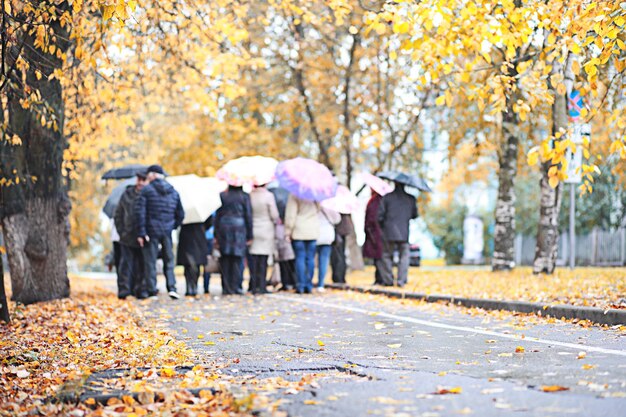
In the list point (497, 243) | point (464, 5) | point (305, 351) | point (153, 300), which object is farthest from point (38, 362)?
point (497, 243)

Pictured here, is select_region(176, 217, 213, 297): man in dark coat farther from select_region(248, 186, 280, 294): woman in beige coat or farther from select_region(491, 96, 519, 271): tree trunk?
select_region(491, 96, 519, 271): tree trunk

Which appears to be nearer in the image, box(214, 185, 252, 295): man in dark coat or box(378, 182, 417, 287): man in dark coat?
box(214, 185, 252, 295): man in dark coat

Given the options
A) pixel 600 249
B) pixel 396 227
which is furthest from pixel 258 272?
pixel 600 249

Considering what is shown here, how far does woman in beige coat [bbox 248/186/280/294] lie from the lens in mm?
19141

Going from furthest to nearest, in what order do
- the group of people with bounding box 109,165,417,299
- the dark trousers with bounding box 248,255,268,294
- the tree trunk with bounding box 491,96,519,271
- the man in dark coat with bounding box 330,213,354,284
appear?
the tree trunk with bounding box 491,96,519,271
the man in dark coat with bounding box 330,213,354,284
the dark trousers with bounding box 248,255,268,294
the group of people with bounding box 109,165,417,299

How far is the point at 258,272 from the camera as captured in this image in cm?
1939

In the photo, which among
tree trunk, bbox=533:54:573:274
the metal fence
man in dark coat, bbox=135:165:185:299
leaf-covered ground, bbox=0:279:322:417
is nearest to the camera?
leaf-covered ground, bbox=0:279:322:417

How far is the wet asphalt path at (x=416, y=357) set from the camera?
6.20 metres

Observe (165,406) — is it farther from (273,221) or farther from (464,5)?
(273,221)

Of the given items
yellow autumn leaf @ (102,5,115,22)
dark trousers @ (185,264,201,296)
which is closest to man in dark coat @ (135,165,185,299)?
dark trousers @ (185,264,201,296)

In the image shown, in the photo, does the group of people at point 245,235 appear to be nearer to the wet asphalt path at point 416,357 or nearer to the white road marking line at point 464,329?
the white road marking line at point 464,329

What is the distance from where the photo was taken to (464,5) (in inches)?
545

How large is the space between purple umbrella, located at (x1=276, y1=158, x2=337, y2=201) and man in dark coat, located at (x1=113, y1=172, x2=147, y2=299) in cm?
249

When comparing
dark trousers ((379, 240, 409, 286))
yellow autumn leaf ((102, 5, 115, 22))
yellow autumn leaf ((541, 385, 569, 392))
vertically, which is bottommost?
yellow autumn leaf ((541, 385, 569, 392))
